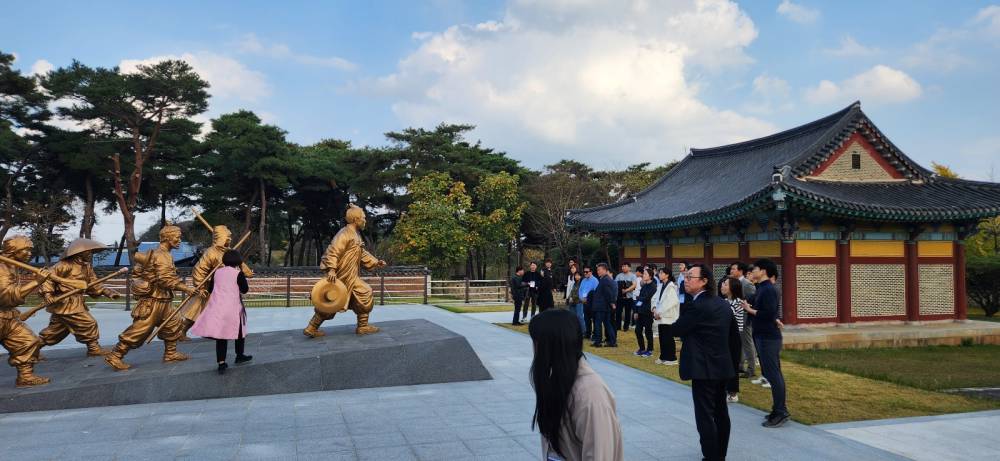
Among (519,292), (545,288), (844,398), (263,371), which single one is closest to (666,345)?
(844,398)

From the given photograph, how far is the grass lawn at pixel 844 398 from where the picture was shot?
680cm

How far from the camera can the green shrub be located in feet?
68.0

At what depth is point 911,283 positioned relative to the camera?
1488 cm

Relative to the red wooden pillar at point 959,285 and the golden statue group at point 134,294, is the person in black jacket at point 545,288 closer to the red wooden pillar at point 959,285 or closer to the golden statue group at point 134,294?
the golden statue group at point 134,294

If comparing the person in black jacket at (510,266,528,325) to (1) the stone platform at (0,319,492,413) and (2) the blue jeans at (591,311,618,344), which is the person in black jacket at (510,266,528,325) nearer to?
(2) the blue jeans at (591,311,618,344)

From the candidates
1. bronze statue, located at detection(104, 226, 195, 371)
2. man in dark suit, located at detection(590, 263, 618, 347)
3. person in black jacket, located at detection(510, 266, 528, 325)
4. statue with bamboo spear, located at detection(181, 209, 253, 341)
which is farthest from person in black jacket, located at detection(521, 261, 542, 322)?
bronze statue, located at detection(104, 226, 195, 371)

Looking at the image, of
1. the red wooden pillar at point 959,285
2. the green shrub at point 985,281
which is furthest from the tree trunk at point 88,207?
the green shrub at point 985,281

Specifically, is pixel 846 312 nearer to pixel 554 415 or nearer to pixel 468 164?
pixel 554 415

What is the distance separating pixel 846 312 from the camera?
46.7 feet

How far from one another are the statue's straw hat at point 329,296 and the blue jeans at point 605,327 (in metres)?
5.14

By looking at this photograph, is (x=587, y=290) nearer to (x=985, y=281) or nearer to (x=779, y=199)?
(x=779, y=199)

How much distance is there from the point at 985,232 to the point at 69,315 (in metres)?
31.4

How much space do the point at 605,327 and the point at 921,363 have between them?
19.5 ft

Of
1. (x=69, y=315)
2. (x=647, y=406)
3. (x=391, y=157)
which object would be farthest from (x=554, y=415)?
(x=391, y=157)
